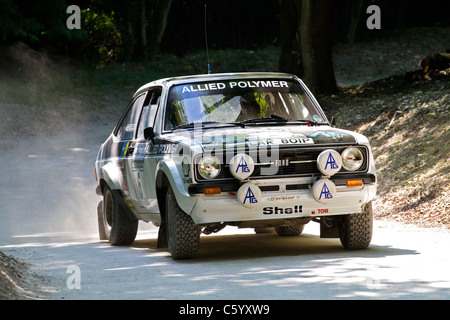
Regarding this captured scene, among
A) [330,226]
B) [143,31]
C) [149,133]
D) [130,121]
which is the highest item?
[143,31]

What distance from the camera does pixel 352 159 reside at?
27.2 feet

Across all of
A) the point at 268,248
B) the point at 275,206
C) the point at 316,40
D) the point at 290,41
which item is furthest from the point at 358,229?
the point at 290,41

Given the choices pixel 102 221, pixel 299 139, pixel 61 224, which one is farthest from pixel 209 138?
pixel 61 224

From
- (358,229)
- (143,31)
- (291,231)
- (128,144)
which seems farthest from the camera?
(143,31)

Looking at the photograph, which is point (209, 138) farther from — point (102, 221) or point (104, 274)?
point (102, 221)

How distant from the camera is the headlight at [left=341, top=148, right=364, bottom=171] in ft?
27.1

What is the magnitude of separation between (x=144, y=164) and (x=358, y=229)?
2.38m

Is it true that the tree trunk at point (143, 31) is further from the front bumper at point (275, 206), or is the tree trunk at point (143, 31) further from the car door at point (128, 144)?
the front bumper at point (275, 206)

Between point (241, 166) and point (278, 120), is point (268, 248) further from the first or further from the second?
point (241, 166)

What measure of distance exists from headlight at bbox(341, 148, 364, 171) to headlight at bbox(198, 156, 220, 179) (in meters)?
1.22

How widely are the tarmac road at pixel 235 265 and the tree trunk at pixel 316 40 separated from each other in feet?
29.4

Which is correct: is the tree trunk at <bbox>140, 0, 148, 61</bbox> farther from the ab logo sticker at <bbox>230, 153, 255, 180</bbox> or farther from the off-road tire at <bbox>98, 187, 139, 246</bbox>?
the ab logo sticker at <bbox>230, 153, 255, 180</bbox>

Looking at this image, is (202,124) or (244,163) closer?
(244,163)

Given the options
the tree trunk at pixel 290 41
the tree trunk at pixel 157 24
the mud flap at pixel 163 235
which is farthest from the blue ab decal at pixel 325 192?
the tree trunk at pixel 157 24
